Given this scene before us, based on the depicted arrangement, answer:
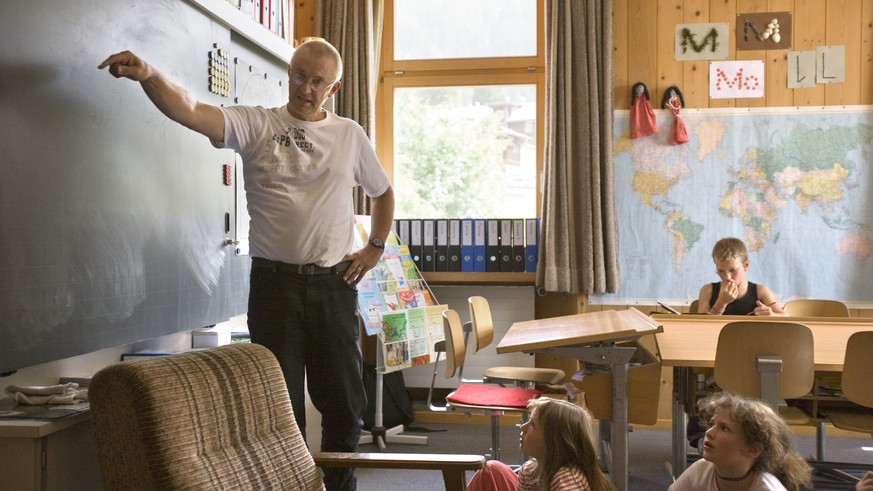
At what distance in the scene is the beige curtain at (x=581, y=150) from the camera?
4.87 m

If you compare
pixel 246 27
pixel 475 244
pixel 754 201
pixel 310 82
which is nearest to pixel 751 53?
pixel 754 201

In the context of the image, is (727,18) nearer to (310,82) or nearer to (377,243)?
(377,243)

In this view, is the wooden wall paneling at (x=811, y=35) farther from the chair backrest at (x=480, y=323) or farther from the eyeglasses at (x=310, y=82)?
the eyeglasses at (x=310, y=82)

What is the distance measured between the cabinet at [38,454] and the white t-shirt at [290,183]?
0.75 metres

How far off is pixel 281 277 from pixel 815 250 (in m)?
3.69

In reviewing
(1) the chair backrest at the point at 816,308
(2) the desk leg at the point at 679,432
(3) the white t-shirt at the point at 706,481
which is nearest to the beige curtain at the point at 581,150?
(1) the chair backrest at the point at 816,308

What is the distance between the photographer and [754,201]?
4.93 m

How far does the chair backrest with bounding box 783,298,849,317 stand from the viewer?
13.6 feet

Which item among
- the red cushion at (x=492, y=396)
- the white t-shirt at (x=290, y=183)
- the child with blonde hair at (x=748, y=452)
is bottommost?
the red cushion at (x=492, y=396)

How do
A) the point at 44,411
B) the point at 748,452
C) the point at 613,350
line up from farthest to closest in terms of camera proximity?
the point at 613,350
the point at 748,452
the point at 44,411

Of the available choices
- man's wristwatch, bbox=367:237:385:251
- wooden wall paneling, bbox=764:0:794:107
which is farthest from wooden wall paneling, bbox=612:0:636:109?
man's wristwatch, bbox=367:237:385:251

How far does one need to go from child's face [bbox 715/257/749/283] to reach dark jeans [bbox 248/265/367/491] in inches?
87.2

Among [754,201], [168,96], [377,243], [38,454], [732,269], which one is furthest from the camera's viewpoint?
[754,201]

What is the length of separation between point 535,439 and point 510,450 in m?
2.32
